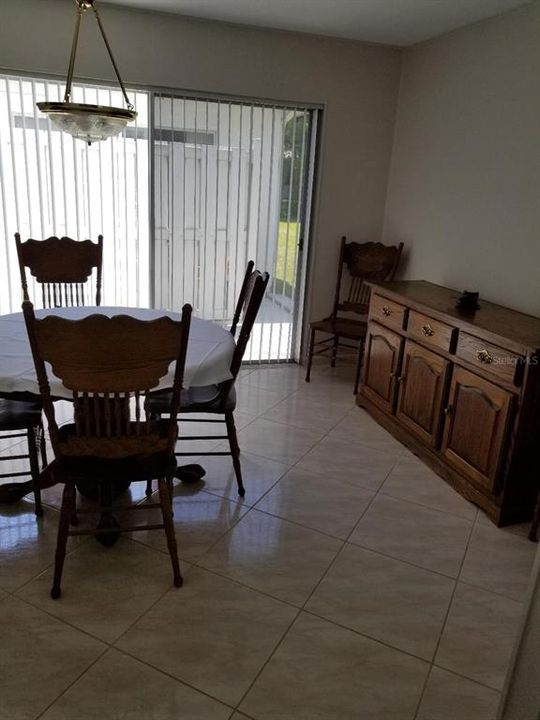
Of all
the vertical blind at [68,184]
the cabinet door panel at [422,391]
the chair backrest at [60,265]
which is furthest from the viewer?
the vertical blind at [68,184]

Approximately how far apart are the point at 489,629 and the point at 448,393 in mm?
1221

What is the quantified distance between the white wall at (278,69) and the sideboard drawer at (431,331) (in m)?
1.50

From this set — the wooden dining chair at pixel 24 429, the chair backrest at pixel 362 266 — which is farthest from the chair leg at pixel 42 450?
the chair backrest at pixel 362 266

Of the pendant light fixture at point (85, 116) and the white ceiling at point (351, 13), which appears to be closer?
the pendant light fixture at point (85, 116)

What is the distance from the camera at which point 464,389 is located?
2678 mm

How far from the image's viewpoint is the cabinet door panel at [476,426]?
8.02ft

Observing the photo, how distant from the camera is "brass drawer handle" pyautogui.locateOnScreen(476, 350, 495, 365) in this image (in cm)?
249

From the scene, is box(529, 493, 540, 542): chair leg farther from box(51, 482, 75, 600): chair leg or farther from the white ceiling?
the white ceiling

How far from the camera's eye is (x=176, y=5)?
3373 millimetres

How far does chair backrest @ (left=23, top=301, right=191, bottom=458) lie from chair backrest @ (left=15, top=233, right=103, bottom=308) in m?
1.39

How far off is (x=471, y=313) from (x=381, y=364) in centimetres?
75

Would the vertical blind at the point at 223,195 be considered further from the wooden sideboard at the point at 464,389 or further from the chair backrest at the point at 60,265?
the wooden sideboard at the point at 464,389

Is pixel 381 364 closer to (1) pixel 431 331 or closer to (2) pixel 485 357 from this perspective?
(1) pixel 431 331

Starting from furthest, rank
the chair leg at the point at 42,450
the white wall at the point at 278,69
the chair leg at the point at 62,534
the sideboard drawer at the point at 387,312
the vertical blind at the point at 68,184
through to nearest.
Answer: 1. the vertical blind at the point at 68,184
2. the white wall at the point at 278,69
3. the sideboard drawer at the point at 387,312
4. the chair leg at the point at 42,450
5. the chair leg at the point at 62,534
